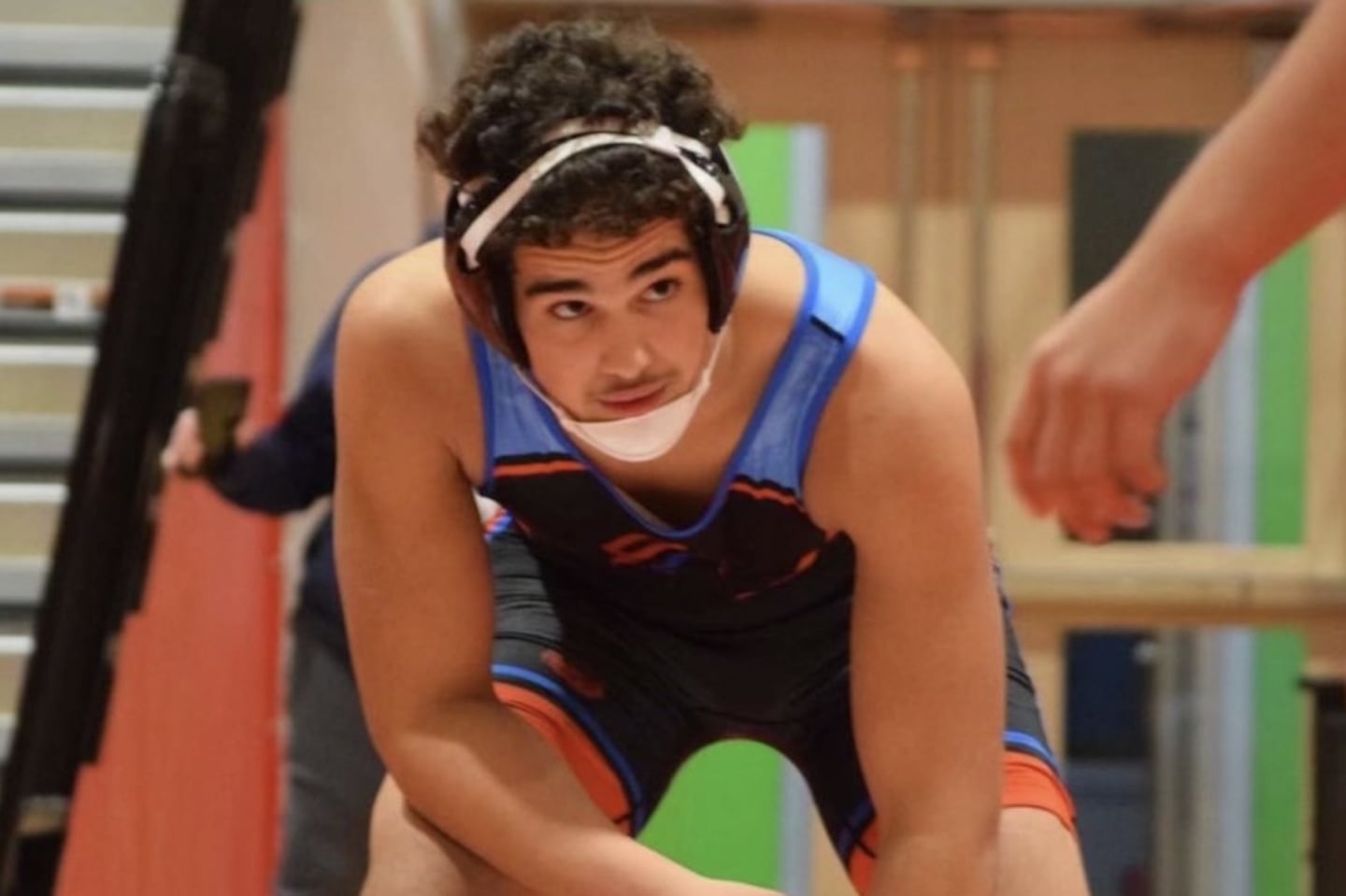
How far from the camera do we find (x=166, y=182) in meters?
1.86

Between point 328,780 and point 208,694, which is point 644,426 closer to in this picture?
point 328,780

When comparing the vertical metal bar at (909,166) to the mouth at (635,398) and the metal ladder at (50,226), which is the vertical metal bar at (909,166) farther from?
the mouth at (635,398)

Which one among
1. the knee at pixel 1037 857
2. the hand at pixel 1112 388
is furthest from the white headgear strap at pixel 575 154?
the knee at pixel 1037 857

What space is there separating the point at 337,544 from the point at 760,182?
85.4 inches

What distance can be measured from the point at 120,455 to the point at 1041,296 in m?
1.87

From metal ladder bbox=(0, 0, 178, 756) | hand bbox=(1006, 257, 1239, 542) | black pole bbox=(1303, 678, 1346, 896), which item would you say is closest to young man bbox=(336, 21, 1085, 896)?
hand bbox=(1006, 257, 1239, 542)

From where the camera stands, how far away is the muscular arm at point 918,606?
4.02ft

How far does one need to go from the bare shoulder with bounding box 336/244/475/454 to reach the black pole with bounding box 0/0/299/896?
2.00 ft

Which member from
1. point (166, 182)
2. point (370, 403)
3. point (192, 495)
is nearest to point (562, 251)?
point (370, 403)

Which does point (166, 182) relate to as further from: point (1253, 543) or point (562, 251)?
point (1253, 543)

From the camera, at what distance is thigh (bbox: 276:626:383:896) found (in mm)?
2338

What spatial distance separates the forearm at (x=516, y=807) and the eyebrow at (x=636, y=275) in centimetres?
33

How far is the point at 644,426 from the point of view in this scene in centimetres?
120

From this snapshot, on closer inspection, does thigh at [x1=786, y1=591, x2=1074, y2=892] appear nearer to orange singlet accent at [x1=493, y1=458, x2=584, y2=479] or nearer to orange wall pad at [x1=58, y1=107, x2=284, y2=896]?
orange singlet accent at [x1=493, y1=458, x2=584, y2=479]
